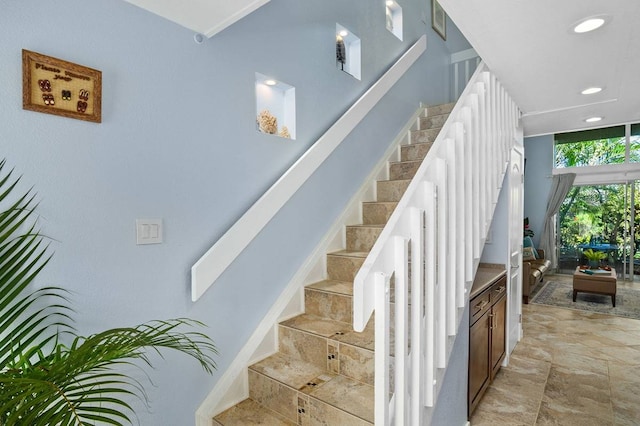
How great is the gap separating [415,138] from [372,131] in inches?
28.7

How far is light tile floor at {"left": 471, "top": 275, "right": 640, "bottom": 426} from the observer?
8.37 feet

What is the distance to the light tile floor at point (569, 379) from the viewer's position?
2551 mm

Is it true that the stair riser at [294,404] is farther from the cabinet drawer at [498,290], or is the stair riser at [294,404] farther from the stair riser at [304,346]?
the cabinet drawer at [498,290]

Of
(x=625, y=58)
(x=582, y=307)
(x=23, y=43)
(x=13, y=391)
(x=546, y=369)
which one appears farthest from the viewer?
(x=582, y=307)

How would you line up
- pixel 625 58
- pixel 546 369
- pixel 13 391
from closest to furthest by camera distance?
pixel 13 391 < pixel 625 58 < pixel 546 369

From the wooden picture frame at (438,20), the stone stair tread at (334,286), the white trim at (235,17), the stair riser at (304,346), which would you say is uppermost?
the wooden picture frame at (438,20)

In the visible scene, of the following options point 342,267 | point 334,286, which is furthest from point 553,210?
point 334,286

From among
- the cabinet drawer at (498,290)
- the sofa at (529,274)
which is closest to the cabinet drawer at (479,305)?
the cabinet drawer at (498,290)

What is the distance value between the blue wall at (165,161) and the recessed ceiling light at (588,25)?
4.82 ft

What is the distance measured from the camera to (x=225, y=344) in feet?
5.80

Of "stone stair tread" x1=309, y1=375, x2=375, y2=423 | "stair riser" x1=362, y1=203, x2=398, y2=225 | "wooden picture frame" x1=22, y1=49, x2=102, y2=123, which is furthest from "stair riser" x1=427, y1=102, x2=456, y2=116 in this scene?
"wooden picture frame" x1=22, y1=49, x2=102, y2=123

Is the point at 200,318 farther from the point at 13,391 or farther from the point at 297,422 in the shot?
the point at 13,391

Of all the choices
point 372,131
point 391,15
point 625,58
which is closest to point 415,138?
point 372,131

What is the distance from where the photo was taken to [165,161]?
4.99ft
